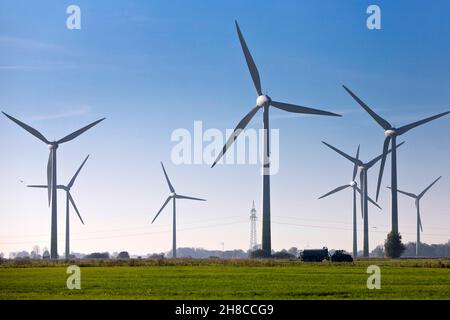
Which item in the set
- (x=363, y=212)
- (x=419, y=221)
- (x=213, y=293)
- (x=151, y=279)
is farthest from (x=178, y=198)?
(x=213, y=293)

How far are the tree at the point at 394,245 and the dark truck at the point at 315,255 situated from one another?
3433cm

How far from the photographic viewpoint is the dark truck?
118m

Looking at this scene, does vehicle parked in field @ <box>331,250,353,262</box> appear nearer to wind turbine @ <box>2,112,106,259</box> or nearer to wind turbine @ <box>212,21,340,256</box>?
wind turbine @ <box>212,21,340,256</box>

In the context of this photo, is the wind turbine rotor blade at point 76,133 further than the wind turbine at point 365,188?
No

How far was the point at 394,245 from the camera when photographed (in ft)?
495

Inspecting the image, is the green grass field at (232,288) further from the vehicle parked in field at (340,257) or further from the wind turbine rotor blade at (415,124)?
the wind turbine rotor blade at (415,124)

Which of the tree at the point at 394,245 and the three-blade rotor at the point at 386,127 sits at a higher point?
the three-blade rotor at the point at 386,127

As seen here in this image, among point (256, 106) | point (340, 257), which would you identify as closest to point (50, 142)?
point (256, 106)

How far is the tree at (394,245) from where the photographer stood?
151 metres

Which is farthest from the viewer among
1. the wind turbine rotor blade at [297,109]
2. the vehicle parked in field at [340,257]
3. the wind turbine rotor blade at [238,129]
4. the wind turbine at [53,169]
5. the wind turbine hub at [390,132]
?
the wind turbine hub at [390,132]

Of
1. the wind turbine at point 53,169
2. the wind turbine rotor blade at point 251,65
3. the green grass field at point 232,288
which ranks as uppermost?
the wind turbine rotor blade at point 251,65

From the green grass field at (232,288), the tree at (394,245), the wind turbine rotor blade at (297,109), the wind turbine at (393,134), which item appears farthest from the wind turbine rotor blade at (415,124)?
the green grass field at (232,288)

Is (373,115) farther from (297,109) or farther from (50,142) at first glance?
(50,142)
